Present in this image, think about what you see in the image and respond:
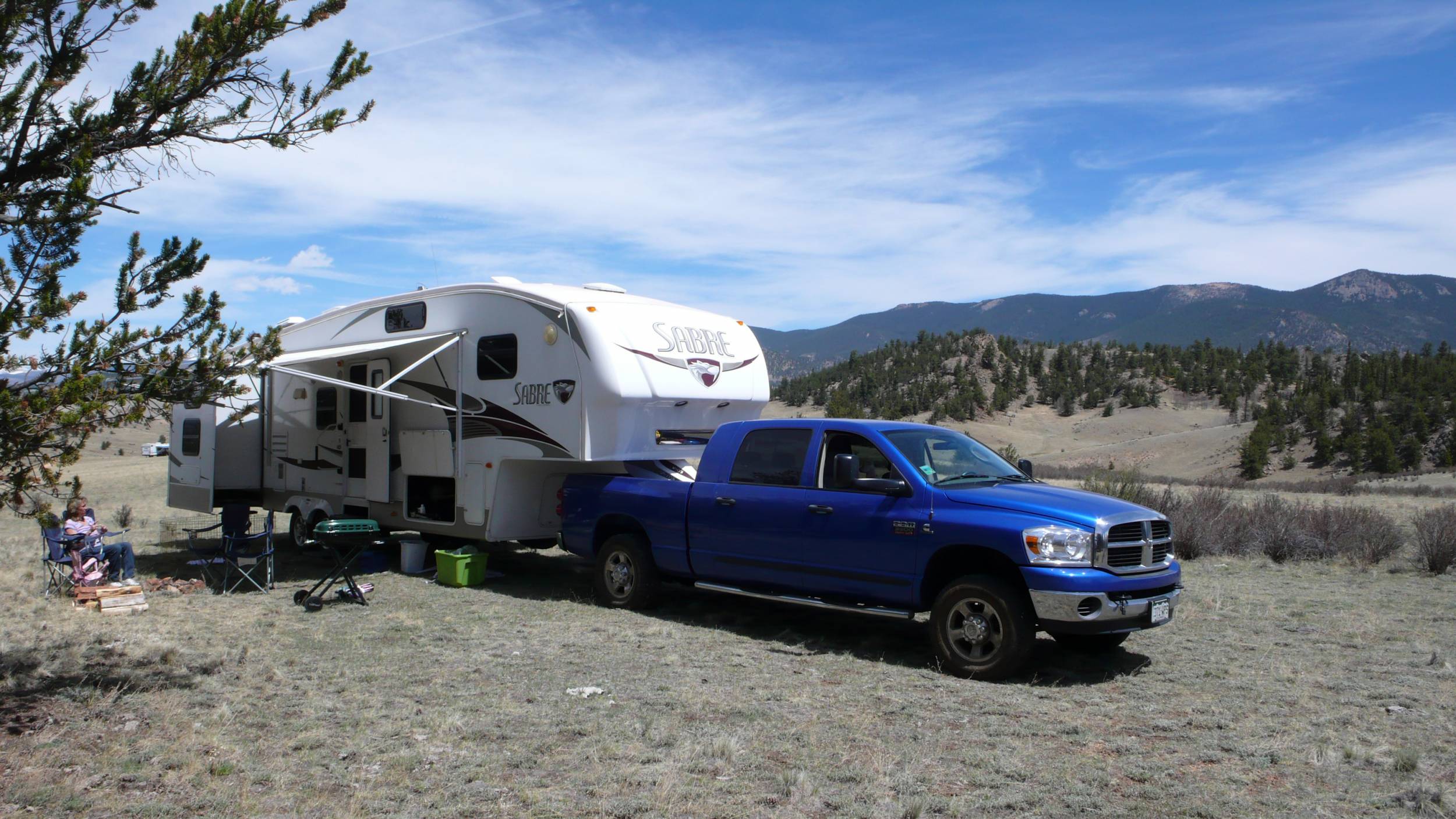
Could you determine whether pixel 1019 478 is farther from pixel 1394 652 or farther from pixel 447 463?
pixel 447 463

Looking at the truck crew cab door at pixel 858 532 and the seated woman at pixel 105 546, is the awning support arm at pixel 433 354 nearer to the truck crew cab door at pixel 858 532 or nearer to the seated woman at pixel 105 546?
the seated woman at pixel 105 546

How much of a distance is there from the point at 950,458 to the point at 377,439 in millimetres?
7442

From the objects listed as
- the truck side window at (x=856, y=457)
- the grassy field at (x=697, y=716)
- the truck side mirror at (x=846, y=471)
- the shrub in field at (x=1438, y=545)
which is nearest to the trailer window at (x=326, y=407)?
the grassy field at (x=697, y=716)

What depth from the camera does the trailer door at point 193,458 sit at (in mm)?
13562

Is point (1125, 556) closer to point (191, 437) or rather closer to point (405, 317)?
point (405, 317)

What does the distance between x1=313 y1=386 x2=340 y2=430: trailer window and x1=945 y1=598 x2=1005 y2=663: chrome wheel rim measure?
9026mm

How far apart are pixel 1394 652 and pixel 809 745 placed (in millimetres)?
4971

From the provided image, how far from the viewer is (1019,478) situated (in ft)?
27.4

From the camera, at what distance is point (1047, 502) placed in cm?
716

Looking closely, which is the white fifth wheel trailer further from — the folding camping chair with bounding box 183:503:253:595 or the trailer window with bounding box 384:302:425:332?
the folding camping chair with bounding box 183:503:253:595

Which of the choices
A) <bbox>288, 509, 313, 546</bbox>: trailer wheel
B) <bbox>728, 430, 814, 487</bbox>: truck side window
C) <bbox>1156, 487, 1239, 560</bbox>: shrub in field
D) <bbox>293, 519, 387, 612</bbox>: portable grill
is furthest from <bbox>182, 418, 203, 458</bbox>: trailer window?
<bbox>1156, 487, 1239, 560</bbox>: shrub in field

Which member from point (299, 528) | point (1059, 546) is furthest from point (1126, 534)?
point (299, 528)

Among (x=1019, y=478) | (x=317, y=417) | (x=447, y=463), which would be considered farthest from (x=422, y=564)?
(x=1019, y=478)

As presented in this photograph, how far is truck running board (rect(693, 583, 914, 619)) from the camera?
297 inches
